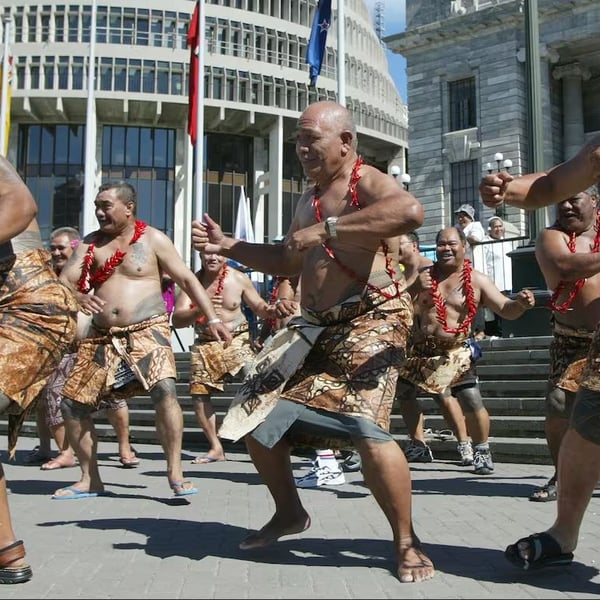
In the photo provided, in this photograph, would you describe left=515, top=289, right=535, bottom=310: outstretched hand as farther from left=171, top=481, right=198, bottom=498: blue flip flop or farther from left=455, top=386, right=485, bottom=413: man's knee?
left=171, top=481, right=198, bottom=498: blue flip flop

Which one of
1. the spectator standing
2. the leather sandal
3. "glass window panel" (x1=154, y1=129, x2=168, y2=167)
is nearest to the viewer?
the leather sandal

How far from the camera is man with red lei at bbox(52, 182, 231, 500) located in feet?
20.5

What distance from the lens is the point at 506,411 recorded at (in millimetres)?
9055

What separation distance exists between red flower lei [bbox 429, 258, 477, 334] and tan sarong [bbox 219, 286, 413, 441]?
392 centimetres

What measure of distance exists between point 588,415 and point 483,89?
1321 inches

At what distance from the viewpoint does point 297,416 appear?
12.7 ft

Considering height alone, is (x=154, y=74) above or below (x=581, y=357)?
above

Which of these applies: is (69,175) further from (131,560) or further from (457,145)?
(131,560)

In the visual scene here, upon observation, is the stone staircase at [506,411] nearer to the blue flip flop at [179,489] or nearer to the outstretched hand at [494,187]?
the blue flip flop at [179,489]

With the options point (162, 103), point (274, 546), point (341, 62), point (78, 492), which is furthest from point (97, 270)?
point (162, 103)

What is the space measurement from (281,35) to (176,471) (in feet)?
176

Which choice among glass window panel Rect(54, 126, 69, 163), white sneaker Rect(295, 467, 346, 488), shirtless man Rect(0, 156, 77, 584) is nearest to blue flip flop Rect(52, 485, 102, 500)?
white sneaker Rect(295, 467, 346, 488)

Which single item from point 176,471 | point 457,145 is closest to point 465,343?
point 176,471

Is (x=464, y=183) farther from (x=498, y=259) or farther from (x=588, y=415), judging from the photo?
(x=588, y=415)
